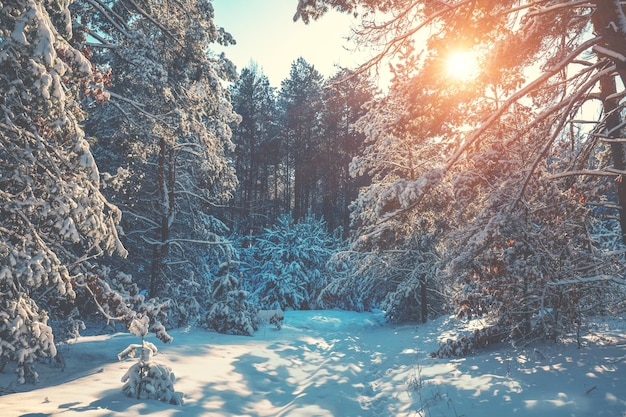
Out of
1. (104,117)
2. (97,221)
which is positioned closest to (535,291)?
(97,221)

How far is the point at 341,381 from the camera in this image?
25.3 ft

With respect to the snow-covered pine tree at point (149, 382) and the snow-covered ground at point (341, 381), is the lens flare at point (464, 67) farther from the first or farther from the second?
the snow-covered pine tree at point (149, 382)

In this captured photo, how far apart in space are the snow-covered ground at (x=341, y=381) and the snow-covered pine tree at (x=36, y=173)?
1029mm

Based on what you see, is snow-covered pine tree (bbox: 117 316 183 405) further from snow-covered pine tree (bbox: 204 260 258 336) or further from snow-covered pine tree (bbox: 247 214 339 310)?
snow-covered pine tree (bbox: 247 214 339 310)

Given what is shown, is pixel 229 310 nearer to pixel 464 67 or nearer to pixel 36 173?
pixel 36 173

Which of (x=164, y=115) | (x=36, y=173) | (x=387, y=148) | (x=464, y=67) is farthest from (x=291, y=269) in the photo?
(x=36, y=173)

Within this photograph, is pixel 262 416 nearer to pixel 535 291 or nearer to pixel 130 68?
pixel 535 291

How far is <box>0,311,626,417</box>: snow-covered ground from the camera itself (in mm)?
4762

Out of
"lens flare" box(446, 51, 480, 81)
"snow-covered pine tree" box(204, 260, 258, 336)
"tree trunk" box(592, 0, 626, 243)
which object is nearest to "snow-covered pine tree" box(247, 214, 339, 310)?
"snow-covered pine tree" box(204, 260, 258, 336)

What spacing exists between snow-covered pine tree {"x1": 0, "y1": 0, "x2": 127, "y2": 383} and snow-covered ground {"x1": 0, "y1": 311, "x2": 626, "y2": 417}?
103 centimetres

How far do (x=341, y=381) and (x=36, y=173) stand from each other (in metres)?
6.33

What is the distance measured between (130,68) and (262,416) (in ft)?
25.9

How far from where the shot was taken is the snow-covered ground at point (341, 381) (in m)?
4.76

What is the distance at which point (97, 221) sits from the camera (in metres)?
5.07
